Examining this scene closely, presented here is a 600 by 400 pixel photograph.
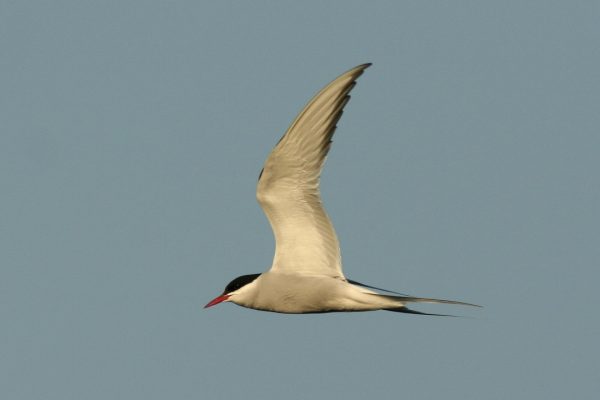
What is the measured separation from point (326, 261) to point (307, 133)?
5.12 feet

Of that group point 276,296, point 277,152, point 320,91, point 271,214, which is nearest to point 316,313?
point 276,296

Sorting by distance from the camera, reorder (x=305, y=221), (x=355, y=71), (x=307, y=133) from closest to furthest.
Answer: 1. (x=355, y=71)
2. (x=307, y=133)
3. (x=305, y=221)

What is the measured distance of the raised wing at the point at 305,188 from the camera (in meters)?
9.31

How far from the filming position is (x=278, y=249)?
10.4 metres

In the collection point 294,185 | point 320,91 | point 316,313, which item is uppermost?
point 320,91

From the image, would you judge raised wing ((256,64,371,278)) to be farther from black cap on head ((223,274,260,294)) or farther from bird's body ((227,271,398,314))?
black cap on head ((223,274,260,294))

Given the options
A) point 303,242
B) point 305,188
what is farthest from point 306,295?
point 305,188

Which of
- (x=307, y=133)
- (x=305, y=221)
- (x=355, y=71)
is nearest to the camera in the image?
(x=355, y=71)

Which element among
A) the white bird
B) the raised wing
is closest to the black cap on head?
the white bird

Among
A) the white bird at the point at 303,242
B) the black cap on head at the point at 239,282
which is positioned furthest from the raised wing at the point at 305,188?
the black cap on head at the point at 239,282

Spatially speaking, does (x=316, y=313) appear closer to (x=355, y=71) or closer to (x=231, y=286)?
(x=231, y=286)

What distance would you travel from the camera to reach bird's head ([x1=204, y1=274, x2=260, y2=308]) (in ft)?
34.9

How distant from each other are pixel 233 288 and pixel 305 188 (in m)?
1.60

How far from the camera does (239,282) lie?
10719 millimetres
